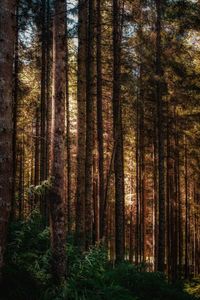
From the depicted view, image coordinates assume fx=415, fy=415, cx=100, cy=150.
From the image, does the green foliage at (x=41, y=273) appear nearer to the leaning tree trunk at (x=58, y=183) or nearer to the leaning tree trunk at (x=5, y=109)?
the leaning tree trunk at (x=58, y=183)

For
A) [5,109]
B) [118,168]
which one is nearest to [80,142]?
[118,168]

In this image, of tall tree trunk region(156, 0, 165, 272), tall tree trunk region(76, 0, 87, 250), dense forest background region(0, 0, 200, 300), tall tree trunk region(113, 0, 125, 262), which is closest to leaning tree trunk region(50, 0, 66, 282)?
dense forest background region(0, 0, 200, 300)

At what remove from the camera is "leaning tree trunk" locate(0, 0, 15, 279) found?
18.9 ft

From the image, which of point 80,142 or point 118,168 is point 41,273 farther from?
point 118,168

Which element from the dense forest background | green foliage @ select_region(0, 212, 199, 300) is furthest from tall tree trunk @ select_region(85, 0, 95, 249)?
green foliage @ select_region(0, 212, 199, 300)

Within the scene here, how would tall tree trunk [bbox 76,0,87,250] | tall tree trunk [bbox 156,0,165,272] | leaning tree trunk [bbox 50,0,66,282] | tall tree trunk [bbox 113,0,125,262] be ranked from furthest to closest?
tall tree trunk [bbox 156,0,165,272], tall tree trunk [bbox 113,0,125,262], tall tree trunk [bbox 76,0,87,250], leaning tree trunk [bbox 50,0,66,282]

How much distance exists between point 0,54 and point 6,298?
3435mm

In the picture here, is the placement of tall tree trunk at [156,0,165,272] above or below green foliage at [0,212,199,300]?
above

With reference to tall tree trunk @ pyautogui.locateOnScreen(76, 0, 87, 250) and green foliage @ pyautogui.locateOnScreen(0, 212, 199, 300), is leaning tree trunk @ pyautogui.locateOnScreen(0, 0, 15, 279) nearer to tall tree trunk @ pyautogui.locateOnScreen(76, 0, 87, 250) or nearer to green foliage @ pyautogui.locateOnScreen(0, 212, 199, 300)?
green foliage @ pyautogui.locateOnScreen(0, 212, 199, 300)

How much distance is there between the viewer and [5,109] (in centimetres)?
580

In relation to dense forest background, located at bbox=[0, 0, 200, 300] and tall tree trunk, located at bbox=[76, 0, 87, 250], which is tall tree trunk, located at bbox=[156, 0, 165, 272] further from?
tall tree trunk, located at bbox=[76, 0, 87, 250]

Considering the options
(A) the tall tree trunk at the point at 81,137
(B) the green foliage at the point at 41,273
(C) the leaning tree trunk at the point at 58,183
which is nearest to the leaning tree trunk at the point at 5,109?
(B) the green foliage at the point at 41,273

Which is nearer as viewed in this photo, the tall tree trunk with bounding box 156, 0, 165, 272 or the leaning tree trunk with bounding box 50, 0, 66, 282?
the leaning tree trunk with bounding box 50, 0, 66, 282

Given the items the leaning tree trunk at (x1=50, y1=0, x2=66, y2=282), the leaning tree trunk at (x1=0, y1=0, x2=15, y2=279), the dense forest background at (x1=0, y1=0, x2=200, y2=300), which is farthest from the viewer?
the leaning tree trunk at (x1=50, y1=0, x2=66, y2=282)
